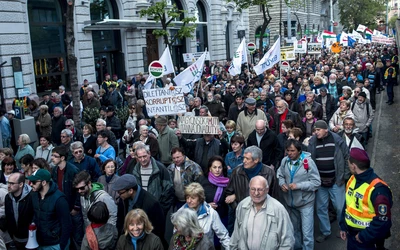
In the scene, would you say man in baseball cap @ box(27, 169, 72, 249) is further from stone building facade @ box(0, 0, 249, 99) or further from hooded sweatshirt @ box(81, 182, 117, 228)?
stone building facade @ box(0, 0, 249, 99)

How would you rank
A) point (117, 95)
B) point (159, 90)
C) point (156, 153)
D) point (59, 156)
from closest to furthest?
point (59, 156)
point (156, 153)
point (159, 90)
point (117, 95)

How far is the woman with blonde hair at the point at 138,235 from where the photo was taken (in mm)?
4203

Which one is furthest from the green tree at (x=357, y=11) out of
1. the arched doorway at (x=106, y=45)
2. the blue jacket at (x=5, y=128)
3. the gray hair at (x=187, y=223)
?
the gray hair at (x=187, y=223)

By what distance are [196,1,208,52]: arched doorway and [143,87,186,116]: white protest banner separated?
2457 centimetres

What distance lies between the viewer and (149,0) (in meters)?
25.6

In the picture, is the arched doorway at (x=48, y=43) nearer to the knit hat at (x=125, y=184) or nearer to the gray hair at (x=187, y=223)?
the knit hat at (x=125, y=184)

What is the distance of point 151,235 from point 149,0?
75.5 ft

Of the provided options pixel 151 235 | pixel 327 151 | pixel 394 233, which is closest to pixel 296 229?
pixel 327 151

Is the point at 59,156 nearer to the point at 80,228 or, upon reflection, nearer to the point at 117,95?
the point at 80,228

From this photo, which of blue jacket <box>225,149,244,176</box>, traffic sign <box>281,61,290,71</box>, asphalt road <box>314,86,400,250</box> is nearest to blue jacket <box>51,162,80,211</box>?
blue jacket <box>225,149,244,176</box>

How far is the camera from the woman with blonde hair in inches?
165

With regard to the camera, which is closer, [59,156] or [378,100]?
[59,156]

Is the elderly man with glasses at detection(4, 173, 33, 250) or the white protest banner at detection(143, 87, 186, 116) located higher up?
the white protest banner at detection(143, 87, 186, 116)

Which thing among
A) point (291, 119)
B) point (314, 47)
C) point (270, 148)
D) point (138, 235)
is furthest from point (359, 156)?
point (314, 47)
